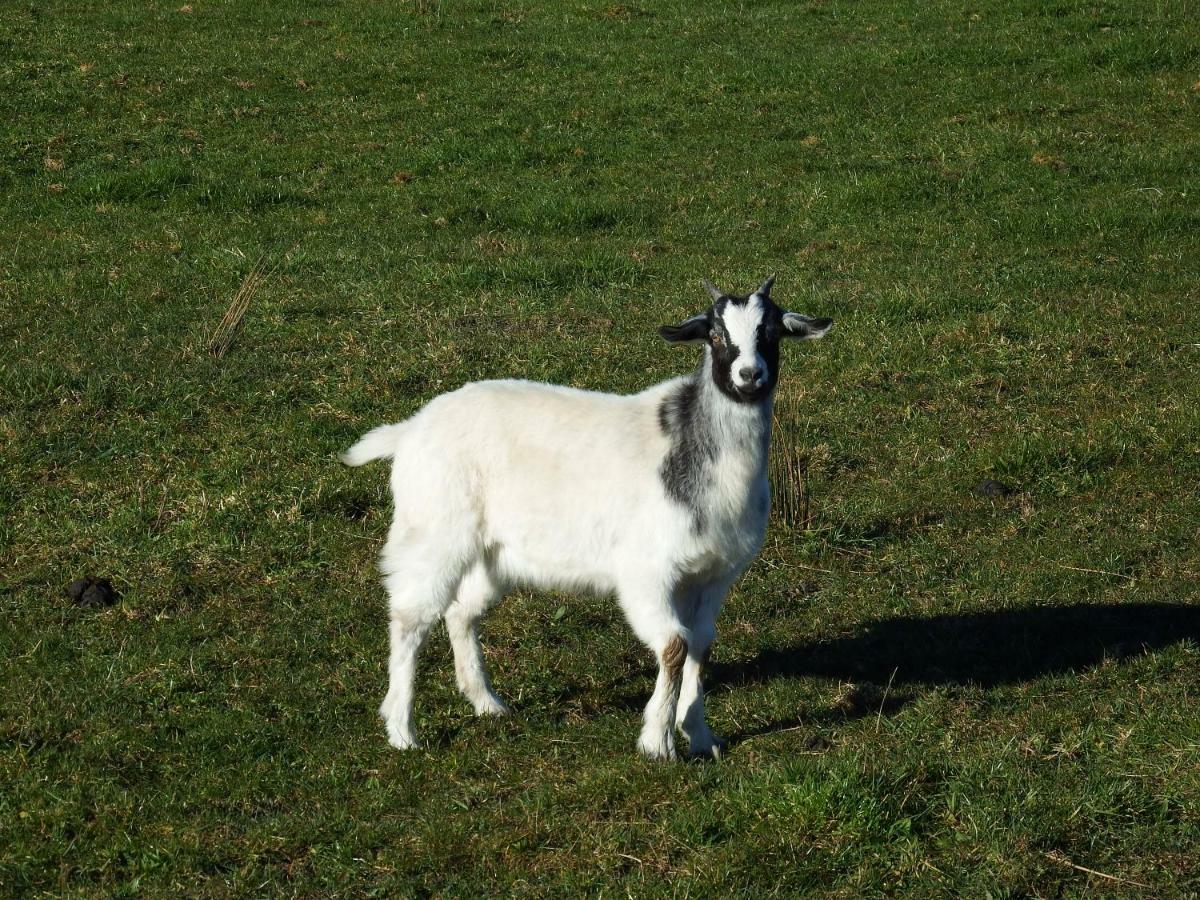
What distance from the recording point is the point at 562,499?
6730 millimetres

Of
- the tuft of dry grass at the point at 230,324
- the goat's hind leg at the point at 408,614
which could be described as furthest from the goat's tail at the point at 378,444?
the tuft of dry grass at the point at 230,324

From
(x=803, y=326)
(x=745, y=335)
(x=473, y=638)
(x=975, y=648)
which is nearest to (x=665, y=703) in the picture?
(x=473, y=638)

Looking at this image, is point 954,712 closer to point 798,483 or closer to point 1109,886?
point 1109,886

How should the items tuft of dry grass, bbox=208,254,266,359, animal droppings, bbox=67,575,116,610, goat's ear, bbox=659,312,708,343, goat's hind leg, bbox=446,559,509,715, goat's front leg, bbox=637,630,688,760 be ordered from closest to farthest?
goat's front leg, bbox=637,630,688,760, goat's ear, bbox=659,312,708,343, goat's hind leg, bbox=446,559,509,715, animal droppings, bbox=67,575,116,610, tuft of dry grass, bbox=208,254,266,359

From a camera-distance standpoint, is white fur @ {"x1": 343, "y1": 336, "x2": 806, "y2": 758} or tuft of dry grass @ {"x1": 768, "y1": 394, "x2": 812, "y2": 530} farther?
tuft of dry grass @ {"x1": 768, "y1": 394, "x2": 812, "y2": 530}

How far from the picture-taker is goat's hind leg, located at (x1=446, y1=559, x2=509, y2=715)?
709cm

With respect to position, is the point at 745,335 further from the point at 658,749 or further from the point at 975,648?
the point at 975,648

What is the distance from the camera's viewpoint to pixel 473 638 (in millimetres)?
7137

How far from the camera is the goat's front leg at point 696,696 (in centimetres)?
665

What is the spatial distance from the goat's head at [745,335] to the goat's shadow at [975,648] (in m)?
1.74

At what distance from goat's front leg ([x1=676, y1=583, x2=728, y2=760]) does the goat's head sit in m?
1.09

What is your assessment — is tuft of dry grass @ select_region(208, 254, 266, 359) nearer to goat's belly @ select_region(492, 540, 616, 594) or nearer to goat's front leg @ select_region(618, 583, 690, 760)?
goat's belly @ select_region(492, 540, 616, 594)

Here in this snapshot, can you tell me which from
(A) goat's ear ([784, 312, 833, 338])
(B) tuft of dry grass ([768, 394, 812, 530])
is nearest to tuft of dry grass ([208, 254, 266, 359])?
(B) tuft of dry grass ([768, 394, 812, 530])

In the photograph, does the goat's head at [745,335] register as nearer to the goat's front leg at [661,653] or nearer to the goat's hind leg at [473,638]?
the goat's front leg at [661,653]
